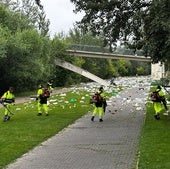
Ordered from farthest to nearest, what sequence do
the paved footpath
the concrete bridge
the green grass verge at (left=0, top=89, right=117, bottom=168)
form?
the concrete bridge
the green grass verge at (left=0, top=89, right=117, bottom=168)
the paved footpath

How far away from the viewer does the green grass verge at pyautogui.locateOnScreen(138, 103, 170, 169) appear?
12.8 m

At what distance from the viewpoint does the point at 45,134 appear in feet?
64.2

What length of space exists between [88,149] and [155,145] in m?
2.28

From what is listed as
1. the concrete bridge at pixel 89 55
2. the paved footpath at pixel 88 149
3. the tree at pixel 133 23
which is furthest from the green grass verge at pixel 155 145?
the concrete bridge at pixel 89 55

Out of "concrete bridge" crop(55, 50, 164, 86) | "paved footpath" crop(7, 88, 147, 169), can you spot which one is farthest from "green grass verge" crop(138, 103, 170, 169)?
"concrete bridge" crop(55, 50, 164, 86)

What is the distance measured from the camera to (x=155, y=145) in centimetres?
1605

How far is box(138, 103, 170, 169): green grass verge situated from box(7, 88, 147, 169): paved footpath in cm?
30

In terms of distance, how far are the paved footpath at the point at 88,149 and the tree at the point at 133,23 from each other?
12.7 feet

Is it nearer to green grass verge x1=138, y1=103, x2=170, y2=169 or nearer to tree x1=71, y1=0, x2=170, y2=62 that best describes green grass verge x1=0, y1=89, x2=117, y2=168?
green grass verge x1=138, y1=103, x2=170, y2=169

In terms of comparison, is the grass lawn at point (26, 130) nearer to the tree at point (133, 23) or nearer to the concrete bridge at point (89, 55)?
the tree at point (133, 23)

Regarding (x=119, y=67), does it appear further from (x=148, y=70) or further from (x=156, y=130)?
(x=156, y=130)

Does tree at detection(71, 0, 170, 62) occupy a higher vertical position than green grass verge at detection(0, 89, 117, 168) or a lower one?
higher

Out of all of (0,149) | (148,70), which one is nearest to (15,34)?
(0,149)

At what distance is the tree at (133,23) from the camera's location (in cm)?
1980
